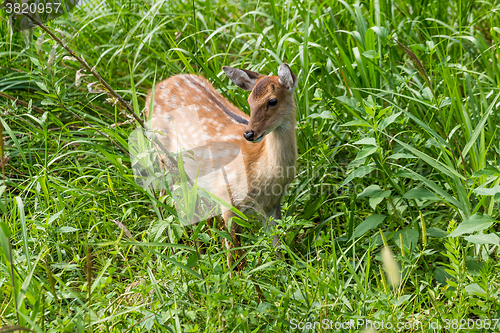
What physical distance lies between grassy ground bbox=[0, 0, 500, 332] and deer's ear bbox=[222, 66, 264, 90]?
16.1 inches

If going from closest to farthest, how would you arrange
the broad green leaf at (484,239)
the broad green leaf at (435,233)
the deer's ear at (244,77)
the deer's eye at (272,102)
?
the broad green leaf at (484,239) → the broad green leaf at (435,233) → the deer's eye at (272,102) → the deer's ear at (244,77)

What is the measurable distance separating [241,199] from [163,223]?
1.01 m

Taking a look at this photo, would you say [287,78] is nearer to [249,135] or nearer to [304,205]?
[249,135]

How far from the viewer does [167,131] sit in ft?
13.1

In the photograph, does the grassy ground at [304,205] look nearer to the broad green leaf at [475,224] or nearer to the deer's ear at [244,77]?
the broad green leaf at [475,224]

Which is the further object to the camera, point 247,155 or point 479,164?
point 247,155

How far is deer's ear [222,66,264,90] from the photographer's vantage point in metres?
3.25

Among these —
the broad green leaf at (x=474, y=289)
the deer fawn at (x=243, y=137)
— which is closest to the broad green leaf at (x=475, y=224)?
the broad green leaf at (x=474, y=289)

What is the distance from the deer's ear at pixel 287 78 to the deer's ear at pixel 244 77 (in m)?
0.29

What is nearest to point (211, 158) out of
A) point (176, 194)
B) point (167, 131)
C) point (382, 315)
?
point (167, 131)

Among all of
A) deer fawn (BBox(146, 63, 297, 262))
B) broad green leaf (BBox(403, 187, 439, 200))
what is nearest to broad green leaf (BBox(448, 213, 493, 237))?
broad green leaf (BBox(403, 187, 439, 200))

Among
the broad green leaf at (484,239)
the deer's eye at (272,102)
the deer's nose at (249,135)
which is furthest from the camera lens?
the deer's eye at (272,102)

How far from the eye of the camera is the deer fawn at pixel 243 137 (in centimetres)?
306

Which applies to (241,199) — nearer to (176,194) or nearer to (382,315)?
(176,194)
